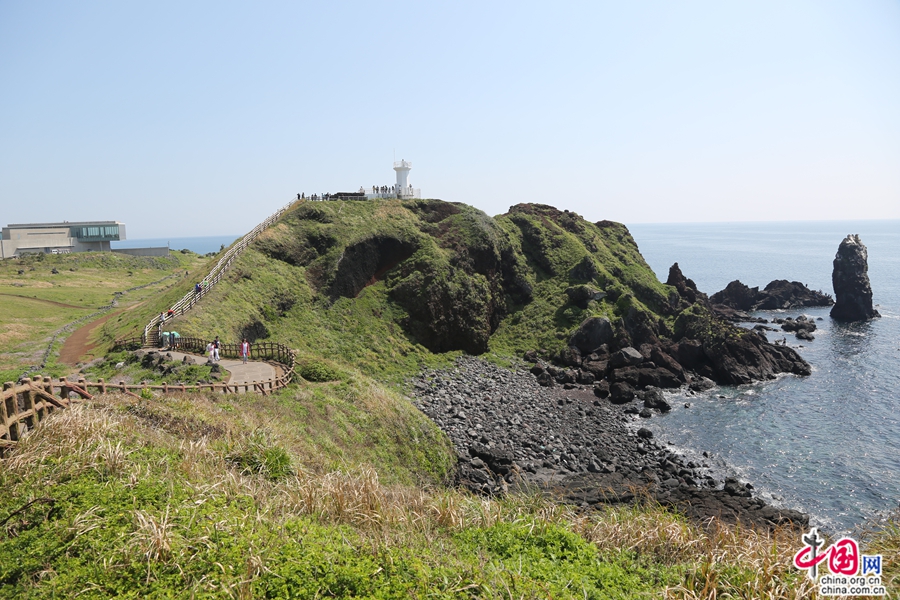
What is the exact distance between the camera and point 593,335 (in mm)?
53562

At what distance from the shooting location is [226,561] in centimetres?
804

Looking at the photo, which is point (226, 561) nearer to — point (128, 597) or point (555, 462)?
point (128, 597)

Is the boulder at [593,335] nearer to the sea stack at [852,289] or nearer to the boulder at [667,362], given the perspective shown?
the boulder at [667,362]

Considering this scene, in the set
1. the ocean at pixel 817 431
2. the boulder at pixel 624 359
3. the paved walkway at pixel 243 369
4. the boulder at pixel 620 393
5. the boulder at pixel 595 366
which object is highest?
the paved walkway at pixel 243 369

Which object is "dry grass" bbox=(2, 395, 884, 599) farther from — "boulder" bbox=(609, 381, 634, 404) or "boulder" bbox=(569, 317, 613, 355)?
"boulder" bbox=(569, 317, 613, 355)

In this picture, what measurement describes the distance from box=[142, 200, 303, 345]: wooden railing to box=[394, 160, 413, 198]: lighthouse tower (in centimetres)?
1643

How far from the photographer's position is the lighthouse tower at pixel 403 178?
6950cm

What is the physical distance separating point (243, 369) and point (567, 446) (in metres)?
21.7

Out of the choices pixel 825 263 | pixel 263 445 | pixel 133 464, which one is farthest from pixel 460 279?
pixel 825 263

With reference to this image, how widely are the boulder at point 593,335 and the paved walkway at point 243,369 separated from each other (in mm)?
34557

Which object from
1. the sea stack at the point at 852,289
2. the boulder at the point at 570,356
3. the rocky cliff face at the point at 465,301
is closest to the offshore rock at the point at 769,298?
the sea stack at the point at 852,289

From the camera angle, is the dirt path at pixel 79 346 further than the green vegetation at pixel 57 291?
No

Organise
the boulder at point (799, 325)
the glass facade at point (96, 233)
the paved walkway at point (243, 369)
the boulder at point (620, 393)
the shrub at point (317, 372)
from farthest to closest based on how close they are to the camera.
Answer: the glass facade at point (96, 233) → the boulder at point (799, 325) → the boulder at point (620, 393) → the shrub at point (317, 372) → the paved walkway at point (243, 369)

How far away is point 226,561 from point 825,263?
213 metres
